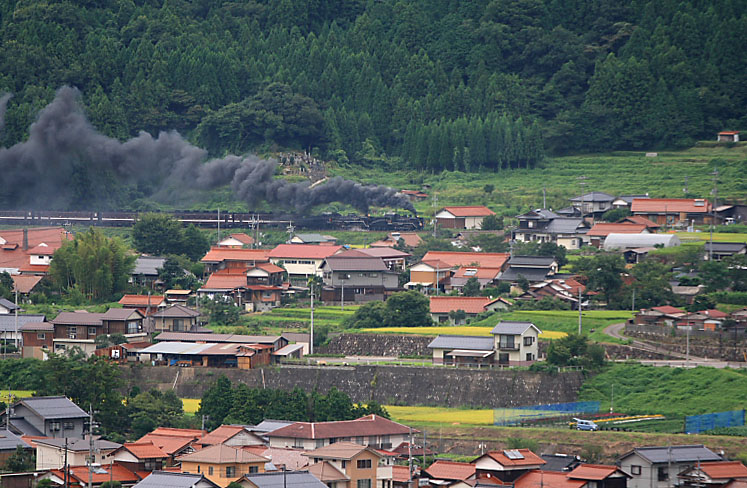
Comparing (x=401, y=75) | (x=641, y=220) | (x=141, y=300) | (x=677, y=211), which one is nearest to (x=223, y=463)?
(x=141, y=300)

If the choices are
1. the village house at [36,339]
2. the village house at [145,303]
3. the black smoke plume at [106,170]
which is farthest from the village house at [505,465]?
the black smoke plume at [106,170]

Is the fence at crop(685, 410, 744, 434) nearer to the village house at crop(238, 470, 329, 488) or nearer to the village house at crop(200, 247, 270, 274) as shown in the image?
the village house at crop(238, 470, 329, 488)

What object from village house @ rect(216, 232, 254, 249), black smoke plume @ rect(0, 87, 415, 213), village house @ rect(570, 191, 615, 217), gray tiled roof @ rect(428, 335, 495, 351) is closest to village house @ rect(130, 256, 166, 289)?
village house @ rect(216, 232, 254, 249)

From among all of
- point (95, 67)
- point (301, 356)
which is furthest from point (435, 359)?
point (95, 67)

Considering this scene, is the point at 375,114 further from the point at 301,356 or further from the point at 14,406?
the point at 14,406

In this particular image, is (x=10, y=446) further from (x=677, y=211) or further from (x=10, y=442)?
(x=677, y=211)

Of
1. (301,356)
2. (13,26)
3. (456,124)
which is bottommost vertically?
(301,356)
